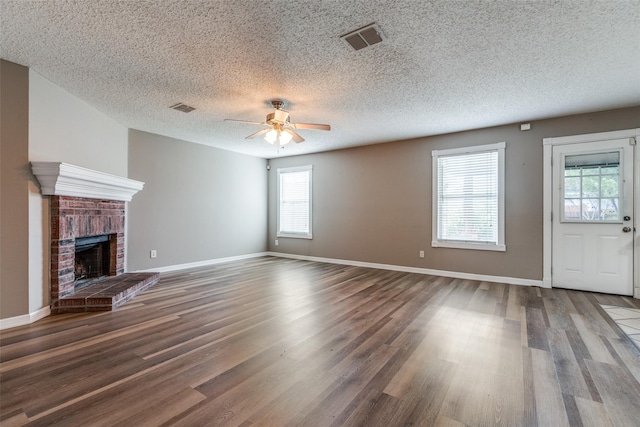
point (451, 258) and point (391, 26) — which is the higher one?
point (391, 26)

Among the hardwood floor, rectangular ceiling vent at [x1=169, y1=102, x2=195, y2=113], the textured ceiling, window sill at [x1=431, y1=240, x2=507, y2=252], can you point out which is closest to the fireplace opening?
the hardwood floor

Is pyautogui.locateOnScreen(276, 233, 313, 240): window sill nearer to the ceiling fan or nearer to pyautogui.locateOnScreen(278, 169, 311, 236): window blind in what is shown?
pyautogui.locateOnScreen(278, 169, 311, 236): window blind

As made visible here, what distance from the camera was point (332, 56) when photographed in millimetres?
2771

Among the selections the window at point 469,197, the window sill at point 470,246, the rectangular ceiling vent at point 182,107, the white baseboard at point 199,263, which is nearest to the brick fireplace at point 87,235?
the white baseboard at point 199,263

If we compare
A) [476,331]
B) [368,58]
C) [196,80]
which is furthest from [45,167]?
[476,331]

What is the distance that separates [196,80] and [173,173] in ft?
9.62

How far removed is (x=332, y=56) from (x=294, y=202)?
15.9 ft

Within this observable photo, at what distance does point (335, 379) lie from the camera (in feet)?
6.46

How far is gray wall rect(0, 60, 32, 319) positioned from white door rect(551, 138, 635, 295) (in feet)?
22.4

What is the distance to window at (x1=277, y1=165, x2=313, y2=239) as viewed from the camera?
714 cm

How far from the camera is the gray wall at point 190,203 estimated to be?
5203 mm

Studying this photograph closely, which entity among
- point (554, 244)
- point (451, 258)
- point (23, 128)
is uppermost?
point (23, 128)

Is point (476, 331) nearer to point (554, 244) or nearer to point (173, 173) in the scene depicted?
point (554, 244)

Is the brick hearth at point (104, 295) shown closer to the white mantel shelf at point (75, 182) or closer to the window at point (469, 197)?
the white mantel shelf at point (75, 182)
